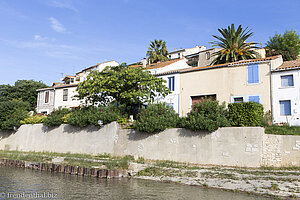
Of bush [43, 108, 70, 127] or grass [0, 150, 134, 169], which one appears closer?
grass [0, 150, 134, 169]

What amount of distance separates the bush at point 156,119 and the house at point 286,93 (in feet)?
31.8

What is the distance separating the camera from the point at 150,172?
757 inches

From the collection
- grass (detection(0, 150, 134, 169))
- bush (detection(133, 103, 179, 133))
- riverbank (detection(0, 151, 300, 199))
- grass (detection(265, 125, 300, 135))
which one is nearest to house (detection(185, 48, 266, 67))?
bush (detection(133, 103, 179, 133))

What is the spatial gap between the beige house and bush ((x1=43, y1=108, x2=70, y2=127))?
44.7 feet

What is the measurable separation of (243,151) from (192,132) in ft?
13.6

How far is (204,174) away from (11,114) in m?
29.7

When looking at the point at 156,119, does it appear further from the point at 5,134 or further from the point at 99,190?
the point at 5,134

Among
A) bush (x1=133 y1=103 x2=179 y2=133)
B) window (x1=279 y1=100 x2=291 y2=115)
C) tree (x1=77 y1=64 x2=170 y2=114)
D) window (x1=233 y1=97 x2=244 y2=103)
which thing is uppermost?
tree (x1=77 y1=64 x2=170 y2=114)

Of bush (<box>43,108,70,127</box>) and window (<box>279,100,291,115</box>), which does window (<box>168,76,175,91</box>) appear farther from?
bush (<box>43,108,70,127</box>)

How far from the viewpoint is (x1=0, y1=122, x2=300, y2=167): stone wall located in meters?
18.5

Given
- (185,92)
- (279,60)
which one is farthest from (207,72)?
(279,60)

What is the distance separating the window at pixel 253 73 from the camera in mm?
27675

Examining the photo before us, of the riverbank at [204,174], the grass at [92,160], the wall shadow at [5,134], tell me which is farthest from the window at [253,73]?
the wall shadow at [5,134]

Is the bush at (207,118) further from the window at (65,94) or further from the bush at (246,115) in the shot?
the window at (65,94)
